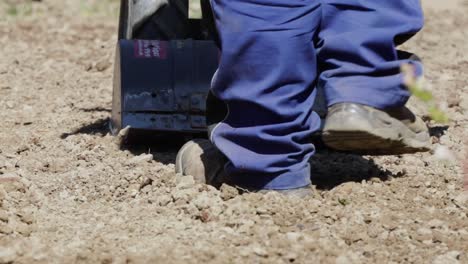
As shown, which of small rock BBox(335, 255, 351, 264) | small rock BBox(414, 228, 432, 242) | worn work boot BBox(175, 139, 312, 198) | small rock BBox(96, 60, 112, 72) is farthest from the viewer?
small rock BBox(96, 60, 112, 72)

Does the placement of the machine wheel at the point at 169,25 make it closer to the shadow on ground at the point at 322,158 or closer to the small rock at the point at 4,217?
the shadow on ground at the point at 322,158

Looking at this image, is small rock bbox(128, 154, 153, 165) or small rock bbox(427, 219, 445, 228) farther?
small rock bbox(128, 154, 153, 165)

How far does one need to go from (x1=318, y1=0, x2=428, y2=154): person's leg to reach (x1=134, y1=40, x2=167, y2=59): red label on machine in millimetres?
726

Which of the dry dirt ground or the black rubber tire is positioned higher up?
the black rubber tire

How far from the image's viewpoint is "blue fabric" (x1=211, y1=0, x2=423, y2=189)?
2193 millimetres

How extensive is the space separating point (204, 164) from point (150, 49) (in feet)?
1.83

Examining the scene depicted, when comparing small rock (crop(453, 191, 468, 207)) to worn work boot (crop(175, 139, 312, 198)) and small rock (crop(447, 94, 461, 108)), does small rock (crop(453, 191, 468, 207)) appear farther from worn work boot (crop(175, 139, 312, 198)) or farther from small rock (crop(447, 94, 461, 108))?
small rock (crop(447, 94, 461, 108))

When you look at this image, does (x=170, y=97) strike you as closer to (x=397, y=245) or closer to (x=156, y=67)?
(x=156, y=67)

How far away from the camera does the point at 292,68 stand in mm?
2201

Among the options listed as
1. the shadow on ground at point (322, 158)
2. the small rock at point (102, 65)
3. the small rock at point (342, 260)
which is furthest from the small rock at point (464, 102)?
the small rock at point (342, 260)

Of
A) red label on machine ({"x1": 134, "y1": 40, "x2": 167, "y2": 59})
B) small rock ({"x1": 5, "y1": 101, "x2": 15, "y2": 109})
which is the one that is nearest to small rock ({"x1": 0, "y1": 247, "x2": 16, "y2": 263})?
red label on machine ({"x1": 134, "y1": 40, "x2": 167, "y2": 59})

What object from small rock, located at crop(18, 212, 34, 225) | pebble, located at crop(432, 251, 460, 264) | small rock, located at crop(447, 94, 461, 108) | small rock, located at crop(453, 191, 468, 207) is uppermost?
pebble, located at crop(432, 251, 460, 264)

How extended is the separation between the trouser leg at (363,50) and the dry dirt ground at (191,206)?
10.0 inches

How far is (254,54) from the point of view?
220cm
